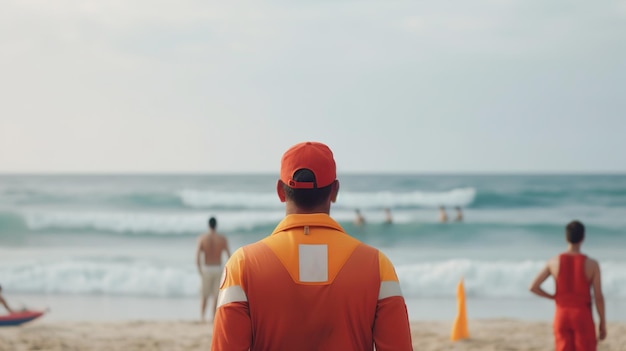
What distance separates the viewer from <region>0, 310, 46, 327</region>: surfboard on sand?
9969 millimetres

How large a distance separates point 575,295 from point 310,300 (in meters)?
4.22

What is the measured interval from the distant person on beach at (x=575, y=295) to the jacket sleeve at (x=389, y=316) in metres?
3.97

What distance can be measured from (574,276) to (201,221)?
78.6ft

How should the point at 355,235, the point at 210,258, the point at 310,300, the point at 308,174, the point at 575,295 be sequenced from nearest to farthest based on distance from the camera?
the point at 310,300 → the point at 308,174 → the point at 575,295 → the point at 210,258 → the point at 355,235

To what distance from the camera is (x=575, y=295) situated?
18.7ft

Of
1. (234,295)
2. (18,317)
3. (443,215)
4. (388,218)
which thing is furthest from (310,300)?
(443,215)

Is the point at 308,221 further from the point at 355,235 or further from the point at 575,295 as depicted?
the point at 355,235

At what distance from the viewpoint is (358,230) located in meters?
26.9

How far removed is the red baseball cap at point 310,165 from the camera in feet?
7.06

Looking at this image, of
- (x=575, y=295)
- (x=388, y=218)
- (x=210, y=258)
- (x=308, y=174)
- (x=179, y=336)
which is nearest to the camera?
(x=308, y=174)

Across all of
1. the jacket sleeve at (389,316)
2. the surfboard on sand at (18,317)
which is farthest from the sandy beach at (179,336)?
the jacket sleeve at (389,316)

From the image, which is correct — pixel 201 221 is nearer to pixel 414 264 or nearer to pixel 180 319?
pixel 414 264

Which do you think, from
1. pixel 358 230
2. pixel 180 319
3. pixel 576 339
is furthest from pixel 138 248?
pixel 576 339

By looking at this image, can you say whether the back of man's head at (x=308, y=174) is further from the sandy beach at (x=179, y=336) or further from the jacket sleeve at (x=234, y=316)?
the sandy beach at (x=179, y=336)
